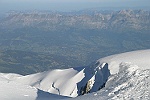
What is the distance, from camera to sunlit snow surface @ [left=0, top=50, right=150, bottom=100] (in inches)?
714

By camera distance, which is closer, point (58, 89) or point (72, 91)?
point (72, 91)

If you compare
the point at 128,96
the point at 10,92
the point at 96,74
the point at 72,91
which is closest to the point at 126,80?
the point at 128,96

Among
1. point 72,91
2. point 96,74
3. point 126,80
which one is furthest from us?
point 72,91

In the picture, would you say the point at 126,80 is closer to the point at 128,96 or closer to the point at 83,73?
the point at 128,96

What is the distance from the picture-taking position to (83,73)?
51688 mm

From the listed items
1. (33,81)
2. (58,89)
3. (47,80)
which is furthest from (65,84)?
(33,81)

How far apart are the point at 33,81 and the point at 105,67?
74.3ft

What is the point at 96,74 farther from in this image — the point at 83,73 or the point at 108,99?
the point at 108,99

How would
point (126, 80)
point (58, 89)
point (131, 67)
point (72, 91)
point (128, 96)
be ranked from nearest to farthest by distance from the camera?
1. point (128, 96)
2. point (126, 80)
3. point (131, 67)
4. point (72, 91)
5. point (58, 89)

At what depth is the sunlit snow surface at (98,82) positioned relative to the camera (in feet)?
59.5

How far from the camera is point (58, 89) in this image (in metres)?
51.8

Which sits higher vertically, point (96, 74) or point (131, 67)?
point (131, 67)

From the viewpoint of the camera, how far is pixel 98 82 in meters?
40.6

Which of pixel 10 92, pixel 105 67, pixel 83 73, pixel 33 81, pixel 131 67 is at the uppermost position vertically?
pixel 131 67
